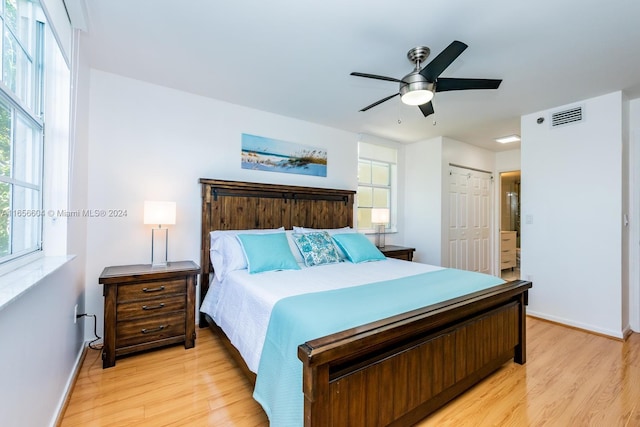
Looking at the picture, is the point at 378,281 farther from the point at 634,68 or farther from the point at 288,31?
the point at 634,68

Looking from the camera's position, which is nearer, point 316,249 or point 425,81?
point 425,81

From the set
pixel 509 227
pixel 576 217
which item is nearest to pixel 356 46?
pixel 576 217

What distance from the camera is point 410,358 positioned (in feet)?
5.15

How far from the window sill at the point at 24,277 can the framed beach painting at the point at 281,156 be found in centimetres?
212

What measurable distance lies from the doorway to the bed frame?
4.24 meters

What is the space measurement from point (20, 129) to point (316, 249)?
89.8 inches

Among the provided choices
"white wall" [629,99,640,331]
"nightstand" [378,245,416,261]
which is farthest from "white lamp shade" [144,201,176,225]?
"white wall" [629,99,640,331]

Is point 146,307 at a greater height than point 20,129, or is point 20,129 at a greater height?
point 20,129

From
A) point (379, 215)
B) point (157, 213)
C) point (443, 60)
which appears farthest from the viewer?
point (379, 215)

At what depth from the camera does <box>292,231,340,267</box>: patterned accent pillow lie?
2.93 m

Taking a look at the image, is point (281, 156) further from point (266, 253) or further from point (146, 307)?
point (146, 307)

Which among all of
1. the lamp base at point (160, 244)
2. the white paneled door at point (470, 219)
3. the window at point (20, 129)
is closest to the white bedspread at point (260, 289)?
the lamp base at point (160, 244)

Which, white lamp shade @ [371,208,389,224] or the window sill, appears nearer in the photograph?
the window sill

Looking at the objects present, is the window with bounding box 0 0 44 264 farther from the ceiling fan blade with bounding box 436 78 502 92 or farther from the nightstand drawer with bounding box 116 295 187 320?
the ceiling fan blade with bounding box 436 78 502 92
